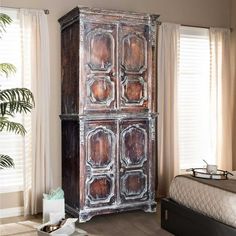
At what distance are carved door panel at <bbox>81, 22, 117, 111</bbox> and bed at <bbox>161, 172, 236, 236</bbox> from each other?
1.28m

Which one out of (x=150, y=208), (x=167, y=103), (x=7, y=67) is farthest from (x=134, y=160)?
(x=7, y=67)

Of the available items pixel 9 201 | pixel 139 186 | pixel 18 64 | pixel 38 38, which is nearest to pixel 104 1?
pixel 38 38

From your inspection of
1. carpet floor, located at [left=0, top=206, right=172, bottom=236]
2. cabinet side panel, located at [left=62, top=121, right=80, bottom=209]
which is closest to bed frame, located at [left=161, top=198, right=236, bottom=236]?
carpet floor, located at [left=0, top=206, right=172, bottom=236]

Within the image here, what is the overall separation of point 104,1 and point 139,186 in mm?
2494

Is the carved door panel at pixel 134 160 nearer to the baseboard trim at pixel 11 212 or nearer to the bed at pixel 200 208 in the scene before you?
the bed at pixel 200 208

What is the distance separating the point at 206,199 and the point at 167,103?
2111 mm

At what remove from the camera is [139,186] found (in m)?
4.58

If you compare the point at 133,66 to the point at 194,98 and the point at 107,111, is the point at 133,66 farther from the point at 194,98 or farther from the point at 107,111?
the point at 194,98

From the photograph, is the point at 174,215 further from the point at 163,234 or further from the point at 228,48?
the point at 228,48

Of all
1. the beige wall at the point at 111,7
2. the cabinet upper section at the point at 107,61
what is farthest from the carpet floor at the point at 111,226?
the cabinet upper section at the point at 107,61

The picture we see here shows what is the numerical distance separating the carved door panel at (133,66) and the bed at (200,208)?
1162 millimetres

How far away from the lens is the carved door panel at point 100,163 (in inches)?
169

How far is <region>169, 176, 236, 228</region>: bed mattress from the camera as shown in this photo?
3.11 m

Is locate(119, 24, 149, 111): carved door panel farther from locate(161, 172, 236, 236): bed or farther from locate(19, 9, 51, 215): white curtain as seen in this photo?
locate(161, 172, 236, 236): bed
